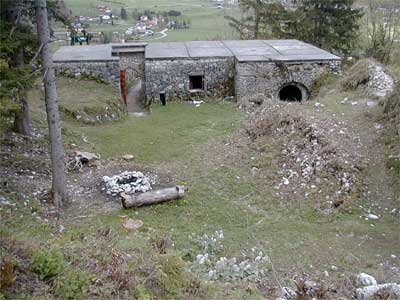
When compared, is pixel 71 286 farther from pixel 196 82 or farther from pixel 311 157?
pixel 196 82

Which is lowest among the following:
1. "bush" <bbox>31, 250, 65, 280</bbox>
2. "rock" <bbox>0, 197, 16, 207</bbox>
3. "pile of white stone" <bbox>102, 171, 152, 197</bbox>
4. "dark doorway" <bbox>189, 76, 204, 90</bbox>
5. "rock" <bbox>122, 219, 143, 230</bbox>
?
"rock" <bbox>122, 219, 143, 230</bbox>

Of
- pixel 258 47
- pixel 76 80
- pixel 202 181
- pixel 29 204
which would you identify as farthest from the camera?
pixel 258 47

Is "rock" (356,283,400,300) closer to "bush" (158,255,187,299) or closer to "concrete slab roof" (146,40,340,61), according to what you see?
"bush" (158,255,187,299)

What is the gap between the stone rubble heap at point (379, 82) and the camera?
49.3 feet

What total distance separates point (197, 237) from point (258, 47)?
14.4 metres

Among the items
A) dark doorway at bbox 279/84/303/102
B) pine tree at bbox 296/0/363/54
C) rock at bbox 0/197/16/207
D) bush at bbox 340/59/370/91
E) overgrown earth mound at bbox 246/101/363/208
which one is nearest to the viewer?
rock at bbox 0/197/16/207

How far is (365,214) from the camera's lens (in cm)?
931

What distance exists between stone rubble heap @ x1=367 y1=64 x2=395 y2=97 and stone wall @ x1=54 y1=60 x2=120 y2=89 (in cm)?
957

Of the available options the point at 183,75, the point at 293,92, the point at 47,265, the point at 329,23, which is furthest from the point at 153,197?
the point at 329,23

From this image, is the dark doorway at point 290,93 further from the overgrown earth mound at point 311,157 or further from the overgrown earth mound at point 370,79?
the overgrown earth mound at point 311,157

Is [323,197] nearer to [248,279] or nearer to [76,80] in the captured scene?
[248,279]

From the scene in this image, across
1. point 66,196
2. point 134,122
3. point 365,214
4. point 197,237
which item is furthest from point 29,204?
point 134,122

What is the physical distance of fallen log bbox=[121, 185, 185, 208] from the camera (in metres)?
9.75

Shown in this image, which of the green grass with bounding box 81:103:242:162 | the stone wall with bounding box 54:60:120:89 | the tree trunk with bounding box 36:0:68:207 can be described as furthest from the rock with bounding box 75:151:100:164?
the stone wall with bounding box 54:60:120:89
